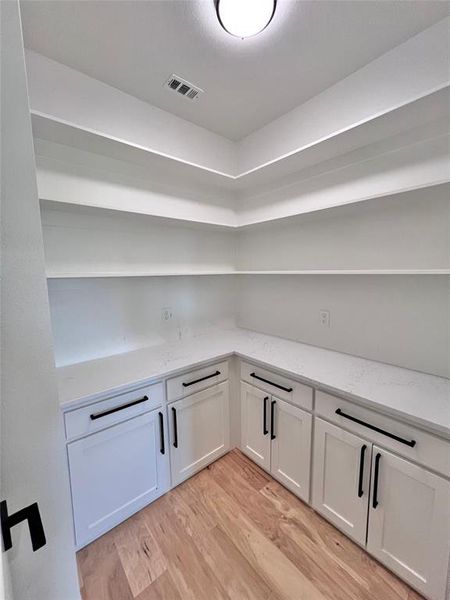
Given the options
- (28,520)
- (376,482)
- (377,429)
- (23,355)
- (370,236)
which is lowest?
(376,482)

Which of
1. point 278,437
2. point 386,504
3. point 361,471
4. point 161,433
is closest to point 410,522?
point 386,504

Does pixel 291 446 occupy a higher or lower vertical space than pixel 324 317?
lower

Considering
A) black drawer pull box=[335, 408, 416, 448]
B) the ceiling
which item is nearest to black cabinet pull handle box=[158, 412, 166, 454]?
black drawer pull box=[335, 408, 416, 448]

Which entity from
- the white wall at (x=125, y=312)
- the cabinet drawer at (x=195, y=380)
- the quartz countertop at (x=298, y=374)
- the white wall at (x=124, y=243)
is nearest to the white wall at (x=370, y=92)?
the white wall at (x=124, y=243)

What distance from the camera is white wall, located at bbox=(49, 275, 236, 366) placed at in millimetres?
1662

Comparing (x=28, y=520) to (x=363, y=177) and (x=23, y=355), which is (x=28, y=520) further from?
(x=363, y=177)

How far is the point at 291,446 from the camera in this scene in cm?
163

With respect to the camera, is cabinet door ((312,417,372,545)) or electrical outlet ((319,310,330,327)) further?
electrical outlet ((319,310,330,327))

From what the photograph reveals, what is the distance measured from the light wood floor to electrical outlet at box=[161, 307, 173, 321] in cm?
122

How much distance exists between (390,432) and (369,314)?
77cm

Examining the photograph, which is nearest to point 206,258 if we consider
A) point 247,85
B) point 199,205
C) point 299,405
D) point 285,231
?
point 199,205

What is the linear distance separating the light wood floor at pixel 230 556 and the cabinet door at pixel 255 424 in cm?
23

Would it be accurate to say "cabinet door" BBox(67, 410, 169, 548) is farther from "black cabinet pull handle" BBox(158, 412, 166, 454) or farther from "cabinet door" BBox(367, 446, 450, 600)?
"cabinet door" BBox(367, 446, 450, 600)

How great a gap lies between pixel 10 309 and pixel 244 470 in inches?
76.4
